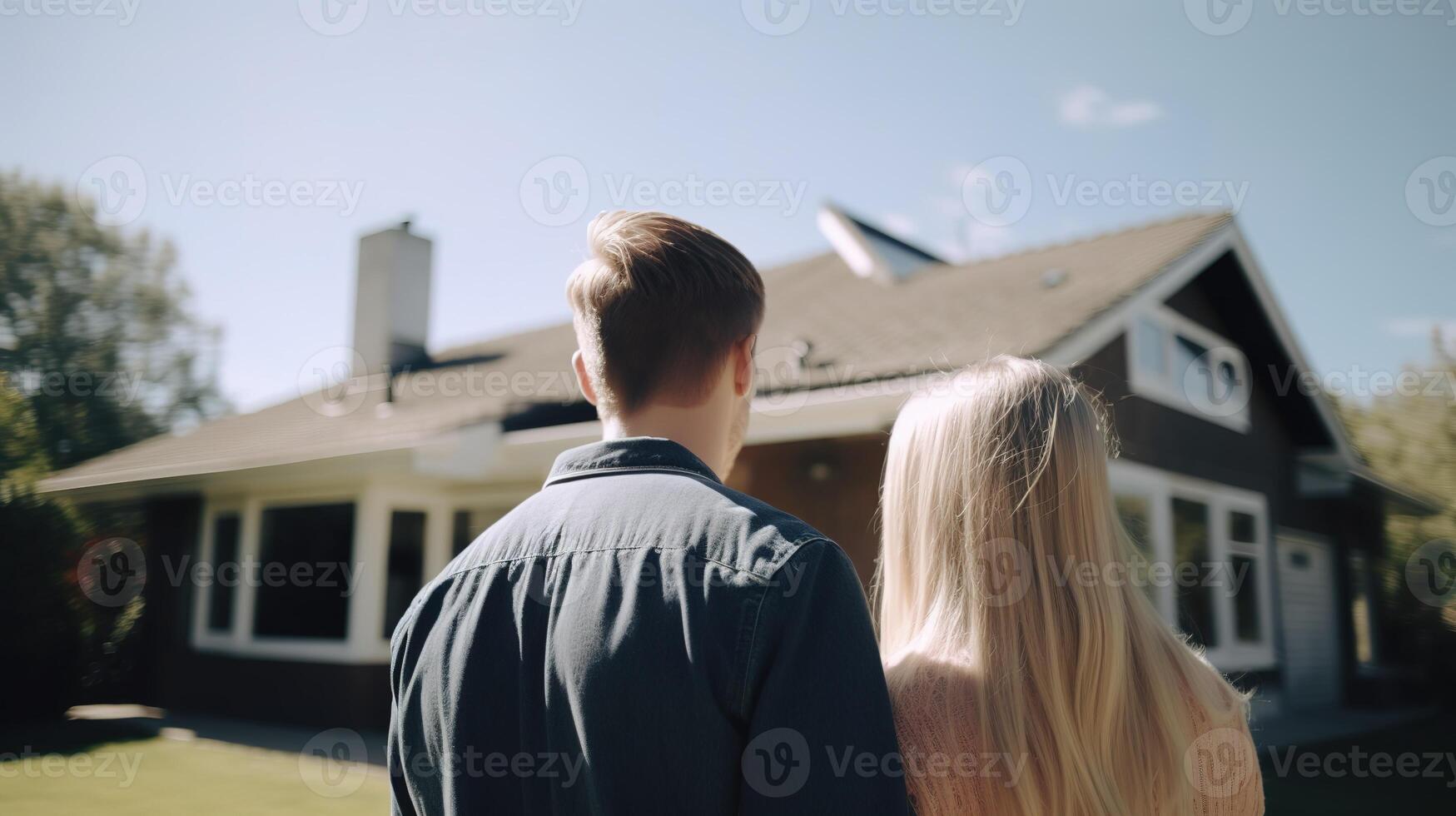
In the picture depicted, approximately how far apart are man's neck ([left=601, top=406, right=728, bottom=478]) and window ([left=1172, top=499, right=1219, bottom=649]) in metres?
9.63

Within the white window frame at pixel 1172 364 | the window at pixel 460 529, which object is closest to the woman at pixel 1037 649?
the white window frame at pixel 1172 364

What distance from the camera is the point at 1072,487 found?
4.99 feet

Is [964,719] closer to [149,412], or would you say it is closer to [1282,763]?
[1282,763]

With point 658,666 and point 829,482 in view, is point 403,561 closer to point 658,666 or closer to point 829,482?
point 829,482

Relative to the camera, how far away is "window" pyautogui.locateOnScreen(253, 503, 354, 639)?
9.91 meters

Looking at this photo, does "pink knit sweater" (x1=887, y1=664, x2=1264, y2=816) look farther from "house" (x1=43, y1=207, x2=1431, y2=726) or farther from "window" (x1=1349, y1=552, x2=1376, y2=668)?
"window" (x1=1349, y1=552, x2=1376, y2=668)

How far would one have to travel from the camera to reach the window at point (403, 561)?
9.83 meters

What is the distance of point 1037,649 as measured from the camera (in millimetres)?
1454

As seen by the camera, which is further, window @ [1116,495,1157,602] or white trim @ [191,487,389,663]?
Result: white trim @ [191,487,389,663]

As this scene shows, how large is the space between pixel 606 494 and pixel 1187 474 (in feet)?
33.2

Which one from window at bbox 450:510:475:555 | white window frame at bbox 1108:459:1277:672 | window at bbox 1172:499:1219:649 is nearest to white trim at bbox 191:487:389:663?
window at bbox 450:510:475:555

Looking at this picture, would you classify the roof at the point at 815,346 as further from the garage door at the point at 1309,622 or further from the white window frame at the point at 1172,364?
the garage door at the point at 1309,622

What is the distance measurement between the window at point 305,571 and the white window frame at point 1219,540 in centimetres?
748

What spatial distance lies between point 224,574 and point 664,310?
11.7m
